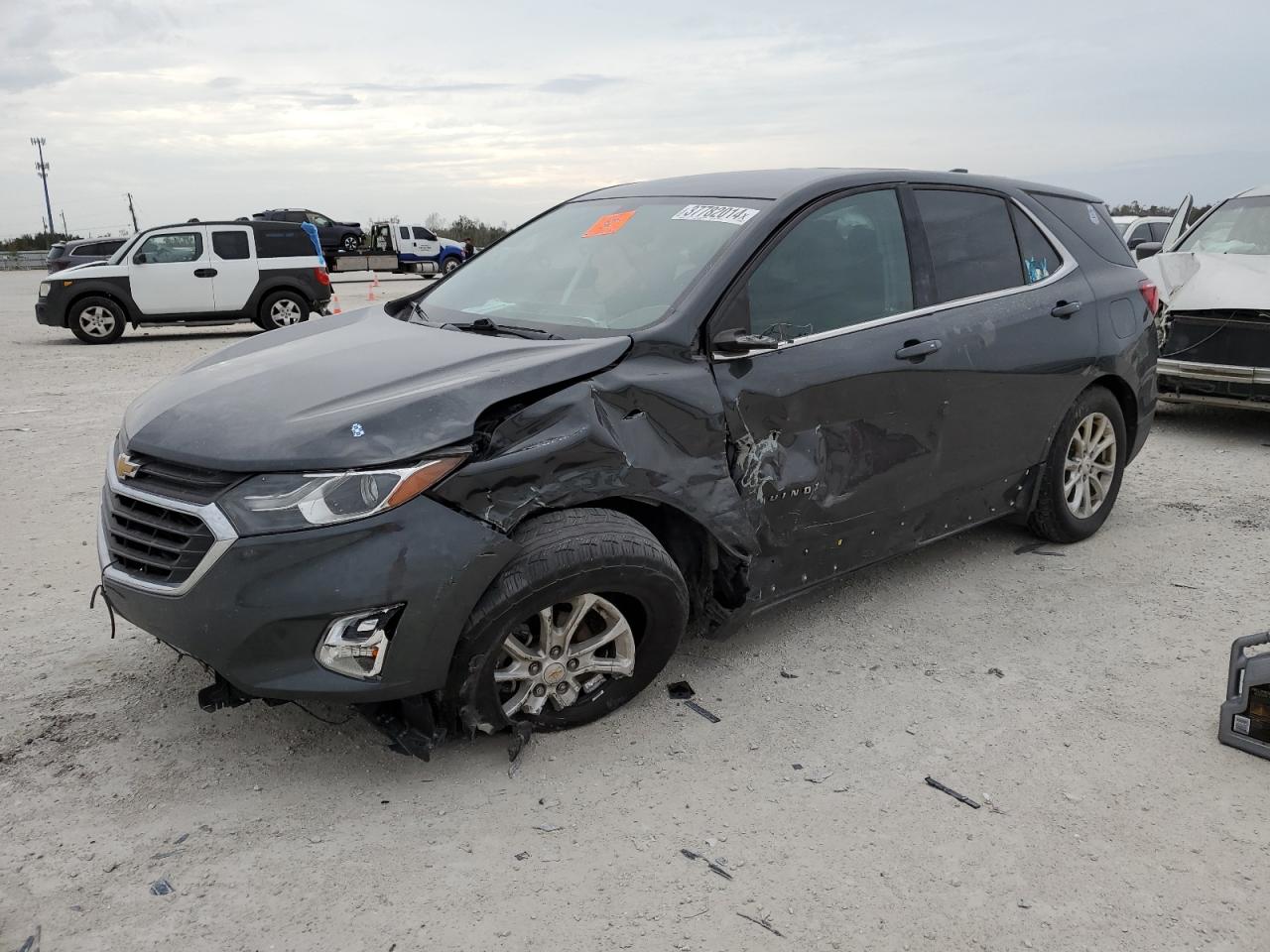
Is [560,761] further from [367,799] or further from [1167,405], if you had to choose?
[1167,405]

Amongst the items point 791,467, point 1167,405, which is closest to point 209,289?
point 1167,405

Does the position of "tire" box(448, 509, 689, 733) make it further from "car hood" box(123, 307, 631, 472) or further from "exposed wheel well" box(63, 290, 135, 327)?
"exposed wheel well" box(63, 290, 135, 327)

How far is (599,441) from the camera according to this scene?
3133 millimetres

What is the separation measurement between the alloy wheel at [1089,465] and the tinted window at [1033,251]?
2.43ft

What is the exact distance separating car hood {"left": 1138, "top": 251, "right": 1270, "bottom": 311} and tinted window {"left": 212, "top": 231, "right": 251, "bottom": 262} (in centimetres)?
1244

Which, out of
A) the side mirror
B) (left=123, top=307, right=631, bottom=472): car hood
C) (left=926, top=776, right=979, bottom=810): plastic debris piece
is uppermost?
the side mirror

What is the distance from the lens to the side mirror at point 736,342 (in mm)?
3400

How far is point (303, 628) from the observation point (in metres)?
2.77

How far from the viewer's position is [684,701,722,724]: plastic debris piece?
3.48m

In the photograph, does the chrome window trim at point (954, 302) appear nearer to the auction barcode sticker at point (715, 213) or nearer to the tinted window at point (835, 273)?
the tinted window at point (835, 273)

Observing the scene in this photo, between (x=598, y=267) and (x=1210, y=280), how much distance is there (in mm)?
5849

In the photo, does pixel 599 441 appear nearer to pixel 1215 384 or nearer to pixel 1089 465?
pixel 1089 465

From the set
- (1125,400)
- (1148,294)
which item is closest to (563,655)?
(1125,400)

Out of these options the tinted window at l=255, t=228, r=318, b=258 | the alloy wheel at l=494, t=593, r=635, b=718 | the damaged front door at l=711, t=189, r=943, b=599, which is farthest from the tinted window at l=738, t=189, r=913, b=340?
the tinted window at l=255, t=228, r=318, b=258
